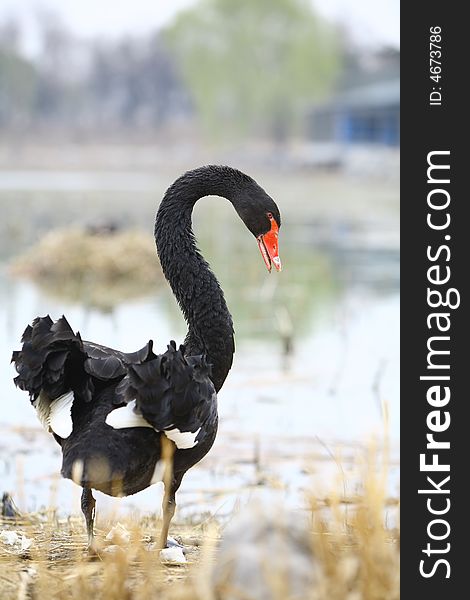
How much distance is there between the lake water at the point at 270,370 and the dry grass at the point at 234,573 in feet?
0.50

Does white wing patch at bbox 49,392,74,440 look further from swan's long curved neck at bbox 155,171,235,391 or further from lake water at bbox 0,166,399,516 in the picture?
swan's long curved neck at bbox 155,171,235,391

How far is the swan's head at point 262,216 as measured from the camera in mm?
3518

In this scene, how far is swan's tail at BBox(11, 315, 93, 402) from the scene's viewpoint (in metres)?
2.84

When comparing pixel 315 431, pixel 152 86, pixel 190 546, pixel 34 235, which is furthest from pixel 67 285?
pixel 152 86

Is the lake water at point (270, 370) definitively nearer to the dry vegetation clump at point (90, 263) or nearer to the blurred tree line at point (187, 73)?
the dry vegetation clump at point (90, 263)

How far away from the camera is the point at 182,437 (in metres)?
2.84

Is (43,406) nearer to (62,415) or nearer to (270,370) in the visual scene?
(62,415)

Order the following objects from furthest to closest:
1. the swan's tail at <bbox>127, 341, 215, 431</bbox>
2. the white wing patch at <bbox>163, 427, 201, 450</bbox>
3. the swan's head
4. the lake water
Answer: the lake water → the swan's head → the white wing patch at <bbox>163, 427, 201, 450</bbox> → the swan's tail at <bbox>127, 341, 215, 431</bbox>

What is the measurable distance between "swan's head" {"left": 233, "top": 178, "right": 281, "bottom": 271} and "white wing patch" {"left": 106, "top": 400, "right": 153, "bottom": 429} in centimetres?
92

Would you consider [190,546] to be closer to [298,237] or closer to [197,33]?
[298,237]

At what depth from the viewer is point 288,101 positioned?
55.8m

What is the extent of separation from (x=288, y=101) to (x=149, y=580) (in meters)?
54.6

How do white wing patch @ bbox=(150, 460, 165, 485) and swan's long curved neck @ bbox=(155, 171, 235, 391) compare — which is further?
swan's long curved neck @ bbox=(155, 171, 235, 391)

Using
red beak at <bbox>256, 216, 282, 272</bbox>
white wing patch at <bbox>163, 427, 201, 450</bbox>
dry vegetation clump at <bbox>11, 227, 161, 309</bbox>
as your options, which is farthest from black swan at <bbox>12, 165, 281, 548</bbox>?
dry vegetation clump at <bbox>11, 227, 161, 309</bbox>
